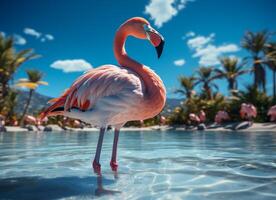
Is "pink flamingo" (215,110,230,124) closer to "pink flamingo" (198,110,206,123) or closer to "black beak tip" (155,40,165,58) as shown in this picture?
"pink flamingo" (198,110,206,123)

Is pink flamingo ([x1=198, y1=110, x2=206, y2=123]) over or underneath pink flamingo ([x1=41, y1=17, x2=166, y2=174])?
over

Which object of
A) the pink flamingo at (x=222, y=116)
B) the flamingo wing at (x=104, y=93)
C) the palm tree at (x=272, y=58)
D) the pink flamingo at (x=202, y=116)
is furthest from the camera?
the palm tree at (x=272, y=58)

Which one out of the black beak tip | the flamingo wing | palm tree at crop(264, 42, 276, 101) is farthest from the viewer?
palm tree at crop(264, 42, 276, 101)

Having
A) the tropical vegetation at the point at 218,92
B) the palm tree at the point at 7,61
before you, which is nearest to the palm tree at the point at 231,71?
the tropical vegetation at the point at 218,92

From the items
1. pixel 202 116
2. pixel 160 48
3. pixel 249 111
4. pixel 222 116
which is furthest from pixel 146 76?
pixel 202 116

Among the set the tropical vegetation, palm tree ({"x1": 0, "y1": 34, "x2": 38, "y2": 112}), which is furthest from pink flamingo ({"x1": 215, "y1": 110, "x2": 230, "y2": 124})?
palm tree ({"x1": 0, "y1": 34, "x2": 38, "y2": 112})

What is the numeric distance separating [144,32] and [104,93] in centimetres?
97

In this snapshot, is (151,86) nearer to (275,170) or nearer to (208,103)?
(275,170)

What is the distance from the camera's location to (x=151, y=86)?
309cm

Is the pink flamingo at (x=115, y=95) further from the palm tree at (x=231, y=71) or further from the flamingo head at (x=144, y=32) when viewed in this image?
the palm tree at (x=231, y=71)

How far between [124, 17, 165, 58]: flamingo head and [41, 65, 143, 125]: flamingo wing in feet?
1.37

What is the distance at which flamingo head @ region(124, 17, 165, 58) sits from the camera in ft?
10.0

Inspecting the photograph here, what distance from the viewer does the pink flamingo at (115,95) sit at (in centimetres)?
287

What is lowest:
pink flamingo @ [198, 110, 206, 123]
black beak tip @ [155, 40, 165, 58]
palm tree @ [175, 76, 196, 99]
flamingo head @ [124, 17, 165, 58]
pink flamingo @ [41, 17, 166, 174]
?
pink flamingo @ [41, 17, 166, 174]
